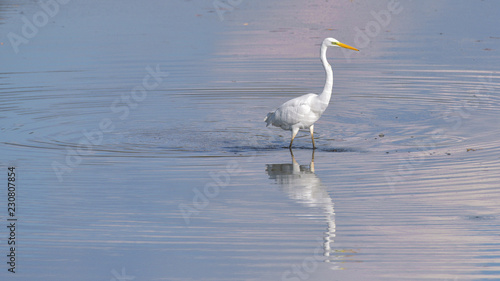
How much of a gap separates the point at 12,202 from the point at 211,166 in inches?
126

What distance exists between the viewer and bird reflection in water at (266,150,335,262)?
9844 millimetres

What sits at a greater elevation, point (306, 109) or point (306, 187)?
point (306, 109)

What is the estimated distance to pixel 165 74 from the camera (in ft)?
69.9

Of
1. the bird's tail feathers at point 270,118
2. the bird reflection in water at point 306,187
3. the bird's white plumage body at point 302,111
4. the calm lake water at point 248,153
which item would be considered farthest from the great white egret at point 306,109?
the bird reflection in water at point 306,187

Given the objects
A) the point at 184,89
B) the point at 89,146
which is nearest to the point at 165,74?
the point at 184,89

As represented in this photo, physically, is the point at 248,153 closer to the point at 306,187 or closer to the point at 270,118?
the point at 270,118

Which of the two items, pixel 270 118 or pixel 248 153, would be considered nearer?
pixel 248 153

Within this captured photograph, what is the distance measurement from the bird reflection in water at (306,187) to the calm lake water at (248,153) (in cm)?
3

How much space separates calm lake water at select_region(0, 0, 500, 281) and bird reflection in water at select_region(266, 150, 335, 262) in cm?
3

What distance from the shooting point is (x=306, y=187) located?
38.1ft

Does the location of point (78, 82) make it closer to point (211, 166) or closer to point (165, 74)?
point (165, 74)

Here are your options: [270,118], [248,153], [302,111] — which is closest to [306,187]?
[248,153]

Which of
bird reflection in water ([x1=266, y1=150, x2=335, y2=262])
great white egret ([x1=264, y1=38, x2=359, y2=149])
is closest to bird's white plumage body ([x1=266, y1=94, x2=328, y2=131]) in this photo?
great white egret ([x1=264, y1=38, x2=359, y2=149])

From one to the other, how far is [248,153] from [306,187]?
2.31 meters
